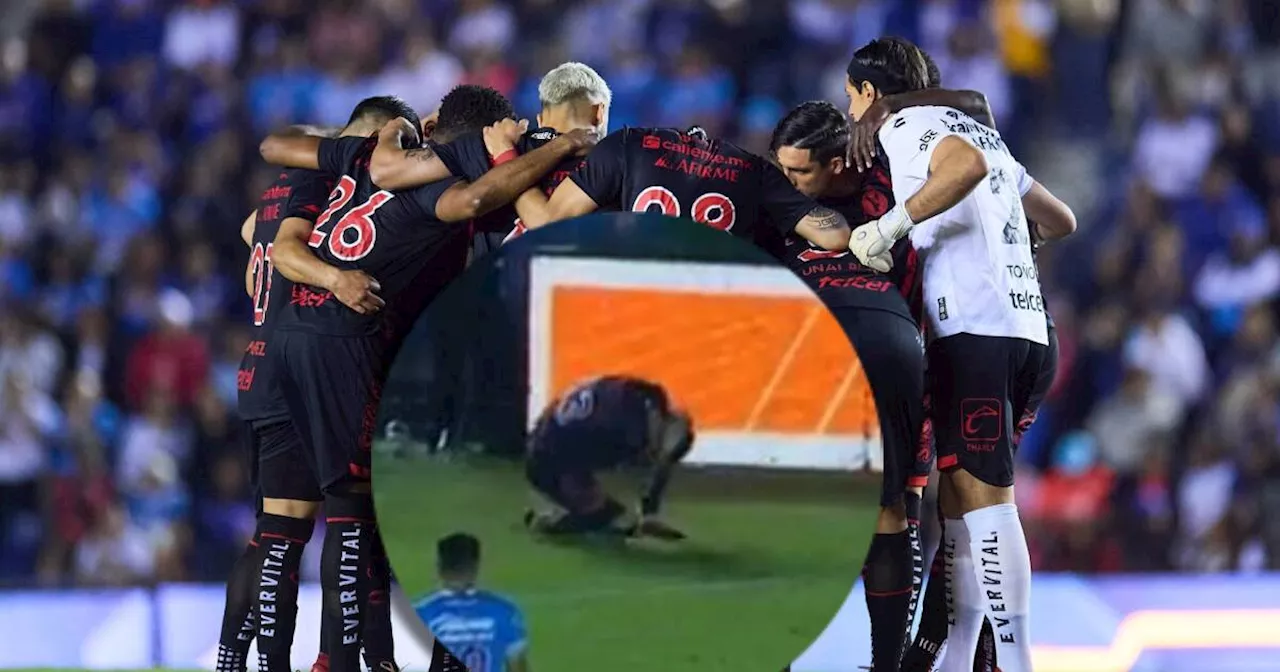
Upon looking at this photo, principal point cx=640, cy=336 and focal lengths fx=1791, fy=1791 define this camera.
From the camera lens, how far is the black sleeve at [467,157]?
5992 millimetres

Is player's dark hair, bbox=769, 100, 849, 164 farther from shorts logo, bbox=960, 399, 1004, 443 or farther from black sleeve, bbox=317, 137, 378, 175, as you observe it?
black sleeve, bbox=317, 137, 378, 175

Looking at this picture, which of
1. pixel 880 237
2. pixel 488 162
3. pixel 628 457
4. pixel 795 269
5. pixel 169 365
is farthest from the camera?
pixel 169 365

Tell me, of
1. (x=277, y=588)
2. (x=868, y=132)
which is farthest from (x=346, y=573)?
(x=868, y=132)

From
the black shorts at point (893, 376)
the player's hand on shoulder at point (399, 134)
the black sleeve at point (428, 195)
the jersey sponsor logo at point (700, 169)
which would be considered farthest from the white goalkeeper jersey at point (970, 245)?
the player's hand on shoulder at point (399, 134)

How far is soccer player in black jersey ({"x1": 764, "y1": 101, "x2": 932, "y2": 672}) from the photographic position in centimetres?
596

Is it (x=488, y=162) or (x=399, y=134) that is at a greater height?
(x=399, y=134)

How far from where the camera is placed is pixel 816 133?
20.6 ft

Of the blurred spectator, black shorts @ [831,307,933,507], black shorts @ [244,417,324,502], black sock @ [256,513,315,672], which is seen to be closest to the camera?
black shorts @ [831,307,933,507]

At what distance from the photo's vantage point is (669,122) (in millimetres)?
12602

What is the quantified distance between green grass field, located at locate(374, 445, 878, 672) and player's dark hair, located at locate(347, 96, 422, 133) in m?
1.68

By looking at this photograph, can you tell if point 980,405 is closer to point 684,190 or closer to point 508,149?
point 684,190

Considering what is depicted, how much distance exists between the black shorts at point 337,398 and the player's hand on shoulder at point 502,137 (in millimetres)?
757

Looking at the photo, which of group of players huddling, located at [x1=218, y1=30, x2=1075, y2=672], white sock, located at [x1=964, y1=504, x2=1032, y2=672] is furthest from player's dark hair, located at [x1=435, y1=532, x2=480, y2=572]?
white sock, located at [x1=964, y1=504, x2=1032, y2=672]

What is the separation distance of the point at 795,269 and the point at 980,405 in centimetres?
83
